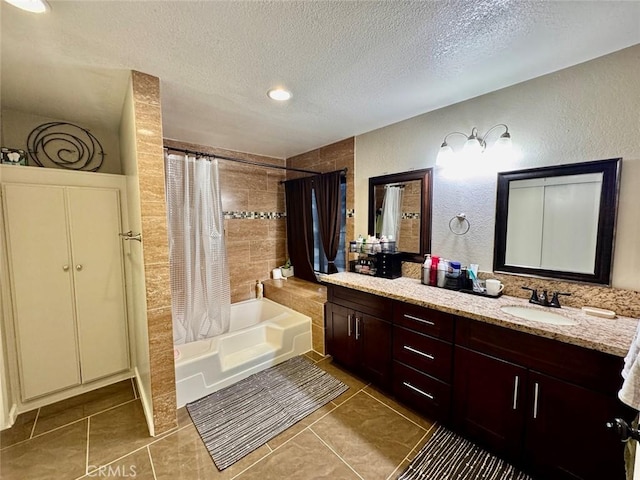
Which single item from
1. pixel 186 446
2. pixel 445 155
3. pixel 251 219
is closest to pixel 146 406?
pixel 186 446

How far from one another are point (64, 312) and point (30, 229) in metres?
0.66

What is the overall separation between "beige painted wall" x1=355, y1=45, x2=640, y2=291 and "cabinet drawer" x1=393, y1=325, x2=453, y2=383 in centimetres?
73

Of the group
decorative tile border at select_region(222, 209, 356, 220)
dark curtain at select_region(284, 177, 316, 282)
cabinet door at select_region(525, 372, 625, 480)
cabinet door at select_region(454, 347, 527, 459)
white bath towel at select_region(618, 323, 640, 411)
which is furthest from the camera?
dark curtain at select_region(284, 177, 316, 282)

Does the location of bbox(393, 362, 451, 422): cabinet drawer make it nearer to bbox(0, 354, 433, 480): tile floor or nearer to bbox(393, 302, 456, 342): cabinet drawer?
bbox(0, 354, 433, 480): tile floor

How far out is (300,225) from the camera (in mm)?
3363

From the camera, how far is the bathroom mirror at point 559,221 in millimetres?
1432

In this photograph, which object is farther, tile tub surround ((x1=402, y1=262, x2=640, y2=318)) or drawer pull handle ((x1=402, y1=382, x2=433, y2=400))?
drawer pull handle ((x1=402, y1=382, x2=433, y2=400))

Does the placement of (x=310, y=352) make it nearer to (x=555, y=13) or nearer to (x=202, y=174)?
(x=202, y=174)

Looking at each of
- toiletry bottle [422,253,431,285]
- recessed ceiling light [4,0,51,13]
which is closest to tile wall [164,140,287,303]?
recessed ceiling light [4,0,51,13]

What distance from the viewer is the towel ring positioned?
1996mm

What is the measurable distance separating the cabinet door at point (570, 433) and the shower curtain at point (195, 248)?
Answer: 2619 millimetres

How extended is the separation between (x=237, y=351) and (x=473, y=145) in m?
2.62

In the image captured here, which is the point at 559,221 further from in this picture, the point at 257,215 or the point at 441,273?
the point at 257,215

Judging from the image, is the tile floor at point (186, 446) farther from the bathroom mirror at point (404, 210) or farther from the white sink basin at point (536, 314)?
the bathroom mirror at point (404, 210)
